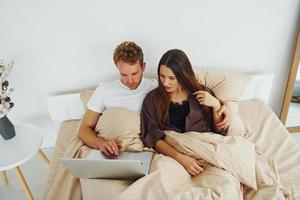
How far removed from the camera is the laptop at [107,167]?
3.25 ft

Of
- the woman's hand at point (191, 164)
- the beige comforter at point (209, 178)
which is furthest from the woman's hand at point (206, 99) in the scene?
the woman's hand at point (191, 164)

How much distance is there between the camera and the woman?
3.88 ft

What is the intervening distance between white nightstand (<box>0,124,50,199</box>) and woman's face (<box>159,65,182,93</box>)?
745 mm

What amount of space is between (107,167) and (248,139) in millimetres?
783

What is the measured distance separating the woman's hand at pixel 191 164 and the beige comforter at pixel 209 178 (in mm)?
23

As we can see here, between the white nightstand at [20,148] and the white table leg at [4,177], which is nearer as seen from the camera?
the white nightstand at [20,148]

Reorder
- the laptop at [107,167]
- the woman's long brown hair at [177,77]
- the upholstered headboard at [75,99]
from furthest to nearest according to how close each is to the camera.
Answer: the upholstered headboard at [75,99] → the woman's long brown hair at [177,77] → the laptop at [107,167]

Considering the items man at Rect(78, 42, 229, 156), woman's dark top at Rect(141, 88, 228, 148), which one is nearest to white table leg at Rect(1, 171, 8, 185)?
man at Rect(78, 42, 229, 156)

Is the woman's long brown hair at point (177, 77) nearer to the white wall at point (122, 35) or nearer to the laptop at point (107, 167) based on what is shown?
the laptop at point (107, 167)

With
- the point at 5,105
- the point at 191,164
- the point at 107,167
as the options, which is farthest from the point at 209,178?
Result: the point at 5,105

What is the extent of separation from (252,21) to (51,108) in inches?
49.8

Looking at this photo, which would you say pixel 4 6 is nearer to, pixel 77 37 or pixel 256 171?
pixel 77 37

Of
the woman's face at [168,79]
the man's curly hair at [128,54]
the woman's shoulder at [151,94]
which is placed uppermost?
the man's curly hair at [128,54]

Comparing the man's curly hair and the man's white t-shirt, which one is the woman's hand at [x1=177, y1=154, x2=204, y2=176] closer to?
the man's white t-shirt
